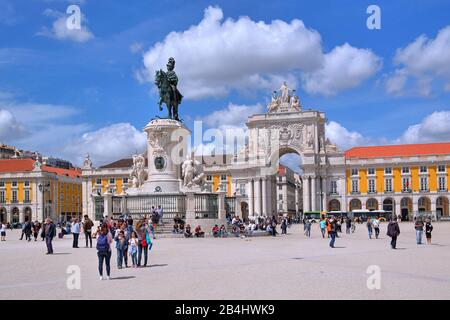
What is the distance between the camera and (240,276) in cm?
1310

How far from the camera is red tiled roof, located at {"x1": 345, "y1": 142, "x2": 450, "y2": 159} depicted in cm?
9119

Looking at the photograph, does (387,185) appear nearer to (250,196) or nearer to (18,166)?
(250,196)

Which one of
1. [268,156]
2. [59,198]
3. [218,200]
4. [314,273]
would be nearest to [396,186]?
[268,156]

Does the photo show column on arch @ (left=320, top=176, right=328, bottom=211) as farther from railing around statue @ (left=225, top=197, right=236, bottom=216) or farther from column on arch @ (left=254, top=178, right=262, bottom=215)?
railing around statue @ (left=225, top=197, right=236, bottom=216)

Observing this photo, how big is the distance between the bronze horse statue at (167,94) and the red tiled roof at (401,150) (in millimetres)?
63610

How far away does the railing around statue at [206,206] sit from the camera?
31422 millimetres

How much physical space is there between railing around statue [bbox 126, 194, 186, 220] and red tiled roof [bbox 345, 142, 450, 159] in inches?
2581

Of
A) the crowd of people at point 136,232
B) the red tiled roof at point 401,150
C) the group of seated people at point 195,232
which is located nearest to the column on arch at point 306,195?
the red tiled roof at point 401,150

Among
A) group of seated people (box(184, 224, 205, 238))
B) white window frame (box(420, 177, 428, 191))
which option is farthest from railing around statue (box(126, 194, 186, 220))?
white window frame (box(420, 177, 428, 191))

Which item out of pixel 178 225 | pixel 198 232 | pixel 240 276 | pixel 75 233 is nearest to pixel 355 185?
pixel 198 232

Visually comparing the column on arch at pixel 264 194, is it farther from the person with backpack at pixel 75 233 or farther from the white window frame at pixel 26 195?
the person with backpack at pixel 75 233

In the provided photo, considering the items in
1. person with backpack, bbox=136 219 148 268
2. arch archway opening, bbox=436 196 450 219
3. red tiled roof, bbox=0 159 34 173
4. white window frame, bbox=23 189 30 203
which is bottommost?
arch archway opening, bbox=436 196 450 219
